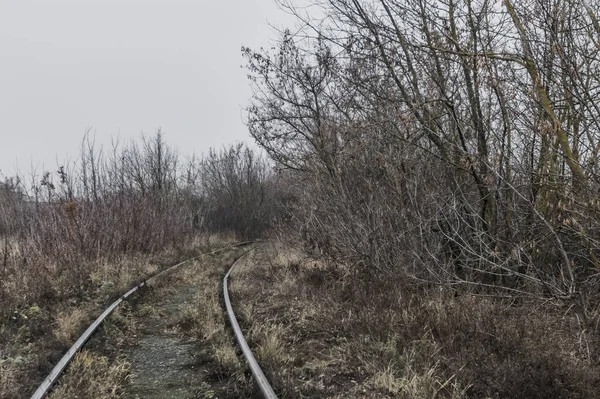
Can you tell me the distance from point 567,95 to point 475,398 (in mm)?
3447

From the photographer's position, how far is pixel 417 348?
5184mm

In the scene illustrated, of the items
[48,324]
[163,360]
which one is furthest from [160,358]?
[48,324]

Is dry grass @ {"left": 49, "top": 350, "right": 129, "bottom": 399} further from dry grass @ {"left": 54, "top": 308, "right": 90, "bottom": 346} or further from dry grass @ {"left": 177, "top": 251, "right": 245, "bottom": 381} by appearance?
dry grass @ {"left": 177, "top": 251, "right": 245, "bottom": 381}

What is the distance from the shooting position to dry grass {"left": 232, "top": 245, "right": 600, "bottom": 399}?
13.6 ft

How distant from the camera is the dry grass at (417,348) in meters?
4.16

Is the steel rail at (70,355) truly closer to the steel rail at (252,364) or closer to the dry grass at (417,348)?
the steel rail at (252,364)

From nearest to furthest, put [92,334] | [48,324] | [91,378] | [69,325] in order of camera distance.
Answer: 1. [91,378]
2. [92,334]
3. [69,325]
4. [48,324]

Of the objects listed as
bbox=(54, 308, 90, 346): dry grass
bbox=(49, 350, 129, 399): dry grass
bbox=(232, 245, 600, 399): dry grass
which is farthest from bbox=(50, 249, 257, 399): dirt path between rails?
bbox=(232, 245, 600, 399): dry grass

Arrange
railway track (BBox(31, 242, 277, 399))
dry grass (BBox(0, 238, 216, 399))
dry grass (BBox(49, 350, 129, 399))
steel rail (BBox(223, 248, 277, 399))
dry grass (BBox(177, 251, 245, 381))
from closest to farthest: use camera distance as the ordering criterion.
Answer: steel rail (BBox(223, 248, 277, 399)) → railway track (BBox(31, 242, 277, 399)) → dry grass (BBox(49, 350, 129, 399)) → dry grass (BBox(0, 238, 216, 399)) → dry grass (BBox(177, 251, 245, 381))

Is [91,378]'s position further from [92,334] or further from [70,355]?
[92,334]

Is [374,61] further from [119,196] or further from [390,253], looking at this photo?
[119,196]

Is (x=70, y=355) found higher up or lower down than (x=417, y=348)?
higher up

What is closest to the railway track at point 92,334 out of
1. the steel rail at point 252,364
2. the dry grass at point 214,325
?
the steel rail at point 252,364

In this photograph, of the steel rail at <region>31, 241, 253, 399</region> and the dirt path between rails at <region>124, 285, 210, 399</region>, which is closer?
the steel rail at <region>31, 241, 253, 399</region>
